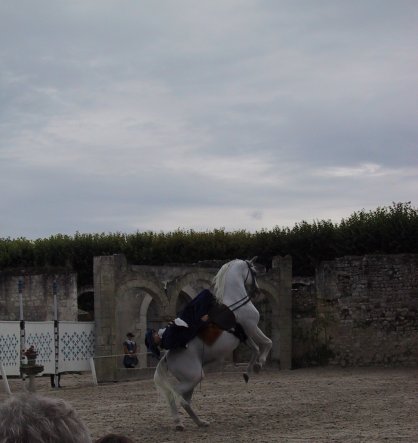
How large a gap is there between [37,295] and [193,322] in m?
17.1

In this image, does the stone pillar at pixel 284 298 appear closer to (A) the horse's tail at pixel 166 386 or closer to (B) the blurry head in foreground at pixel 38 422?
(A) the horse's tail at pixel 166 386

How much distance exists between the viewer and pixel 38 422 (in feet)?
7.13

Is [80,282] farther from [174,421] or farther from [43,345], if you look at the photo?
[174,421]

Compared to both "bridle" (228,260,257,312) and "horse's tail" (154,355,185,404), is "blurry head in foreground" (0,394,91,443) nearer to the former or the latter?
"horse's tail" (154,355,185,404)

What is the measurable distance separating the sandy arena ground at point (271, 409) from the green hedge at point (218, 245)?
796 cm

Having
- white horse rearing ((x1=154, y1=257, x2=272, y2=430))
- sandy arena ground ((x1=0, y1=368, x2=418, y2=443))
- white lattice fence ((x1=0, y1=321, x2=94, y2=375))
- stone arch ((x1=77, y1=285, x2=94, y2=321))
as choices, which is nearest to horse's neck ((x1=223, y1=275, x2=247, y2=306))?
white horse rearing ((x1=154, y1=257, x2=272, y2=430))

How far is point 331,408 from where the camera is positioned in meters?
12.0

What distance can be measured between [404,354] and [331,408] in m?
10.4

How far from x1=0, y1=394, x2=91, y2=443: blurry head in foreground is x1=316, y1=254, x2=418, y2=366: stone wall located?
806 inches

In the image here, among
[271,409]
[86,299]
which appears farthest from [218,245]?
[271,409]

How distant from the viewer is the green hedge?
26.7m

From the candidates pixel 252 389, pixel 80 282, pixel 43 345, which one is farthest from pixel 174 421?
pixel 80 282

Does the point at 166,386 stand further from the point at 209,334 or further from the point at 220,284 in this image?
the point at 220,284

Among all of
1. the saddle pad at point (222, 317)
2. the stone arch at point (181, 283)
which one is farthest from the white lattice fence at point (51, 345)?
the saddle pad at point (222, 317)
